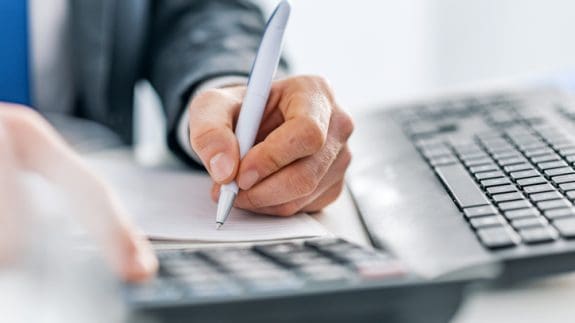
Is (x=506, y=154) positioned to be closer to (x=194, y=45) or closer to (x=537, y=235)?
(x=537, y=235)

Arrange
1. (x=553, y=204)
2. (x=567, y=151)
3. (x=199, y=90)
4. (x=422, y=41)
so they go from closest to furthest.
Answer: (x=553, y=204) → (x=567, y=151) → (x=199, y=90) → (x=422, y=41)

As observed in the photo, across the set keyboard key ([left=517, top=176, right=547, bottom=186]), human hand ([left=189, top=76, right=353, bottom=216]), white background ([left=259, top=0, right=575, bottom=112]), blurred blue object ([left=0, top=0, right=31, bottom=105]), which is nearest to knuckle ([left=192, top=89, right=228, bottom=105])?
human hand ([left=189, top=76, right=353, bottom=216])

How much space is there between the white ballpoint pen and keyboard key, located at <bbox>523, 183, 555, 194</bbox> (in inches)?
6.8

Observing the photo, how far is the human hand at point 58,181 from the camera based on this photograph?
40 cm

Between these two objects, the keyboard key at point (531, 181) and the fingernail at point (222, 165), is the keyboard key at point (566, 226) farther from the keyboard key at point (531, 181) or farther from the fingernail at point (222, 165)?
the fingernail at point (222, 165)

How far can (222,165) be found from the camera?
1.67 ft

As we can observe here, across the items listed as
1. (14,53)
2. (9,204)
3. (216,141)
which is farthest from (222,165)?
(14,53)

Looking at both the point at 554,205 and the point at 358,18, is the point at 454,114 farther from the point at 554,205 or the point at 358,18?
the point at 358,18

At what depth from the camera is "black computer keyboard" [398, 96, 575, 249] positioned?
1.41 ft

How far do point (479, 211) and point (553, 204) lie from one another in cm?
4

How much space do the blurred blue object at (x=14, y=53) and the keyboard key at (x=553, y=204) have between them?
547 millimetres

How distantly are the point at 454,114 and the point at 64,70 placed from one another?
408mm

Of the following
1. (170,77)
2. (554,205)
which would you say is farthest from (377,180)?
(170,77)

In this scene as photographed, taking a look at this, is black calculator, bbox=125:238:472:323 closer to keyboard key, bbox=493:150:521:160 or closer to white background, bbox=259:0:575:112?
keyboard key, bbox=493:150:521:160
